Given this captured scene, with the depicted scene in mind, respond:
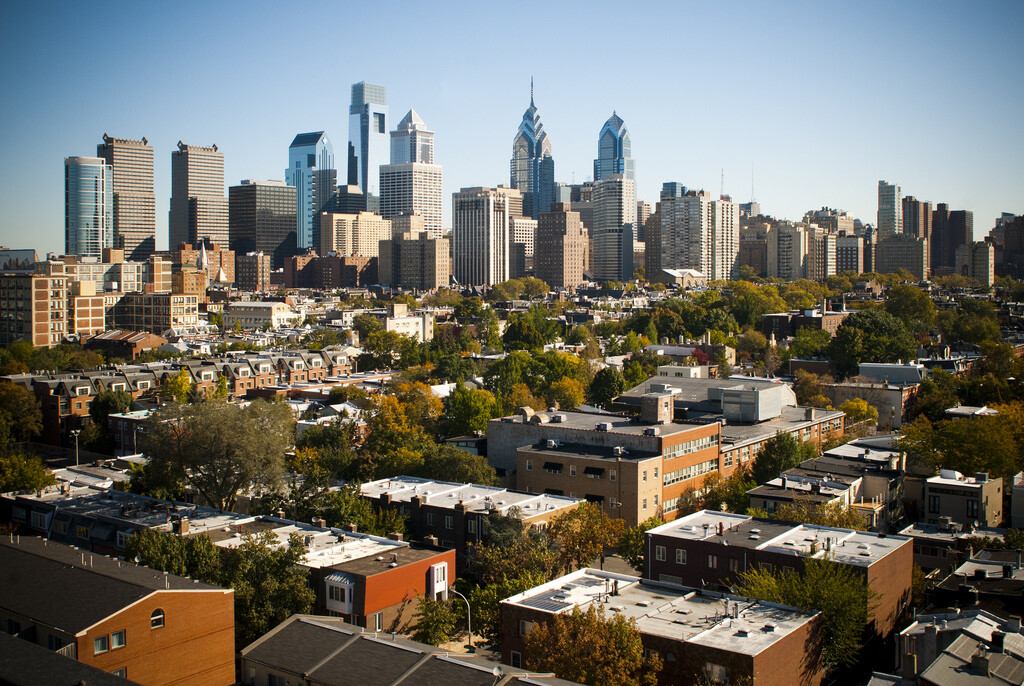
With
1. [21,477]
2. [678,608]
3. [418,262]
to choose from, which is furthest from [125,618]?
[418,262]

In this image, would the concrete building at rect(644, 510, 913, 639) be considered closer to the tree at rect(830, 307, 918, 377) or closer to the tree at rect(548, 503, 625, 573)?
the tree at rect(548, 503, 625, 573)

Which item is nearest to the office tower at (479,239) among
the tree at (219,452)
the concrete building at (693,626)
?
the tree at (219,452)

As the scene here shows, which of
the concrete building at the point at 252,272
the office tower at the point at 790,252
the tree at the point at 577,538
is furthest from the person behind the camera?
the office tower at the point at 790,252

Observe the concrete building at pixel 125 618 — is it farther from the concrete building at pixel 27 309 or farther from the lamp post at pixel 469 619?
the concrete building at pixel 27 309

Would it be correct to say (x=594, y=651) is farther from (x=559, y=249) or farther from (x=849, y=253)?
(x=849, y=253)

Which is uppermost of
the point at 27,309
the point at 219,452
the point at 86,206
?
the point at 86,206
